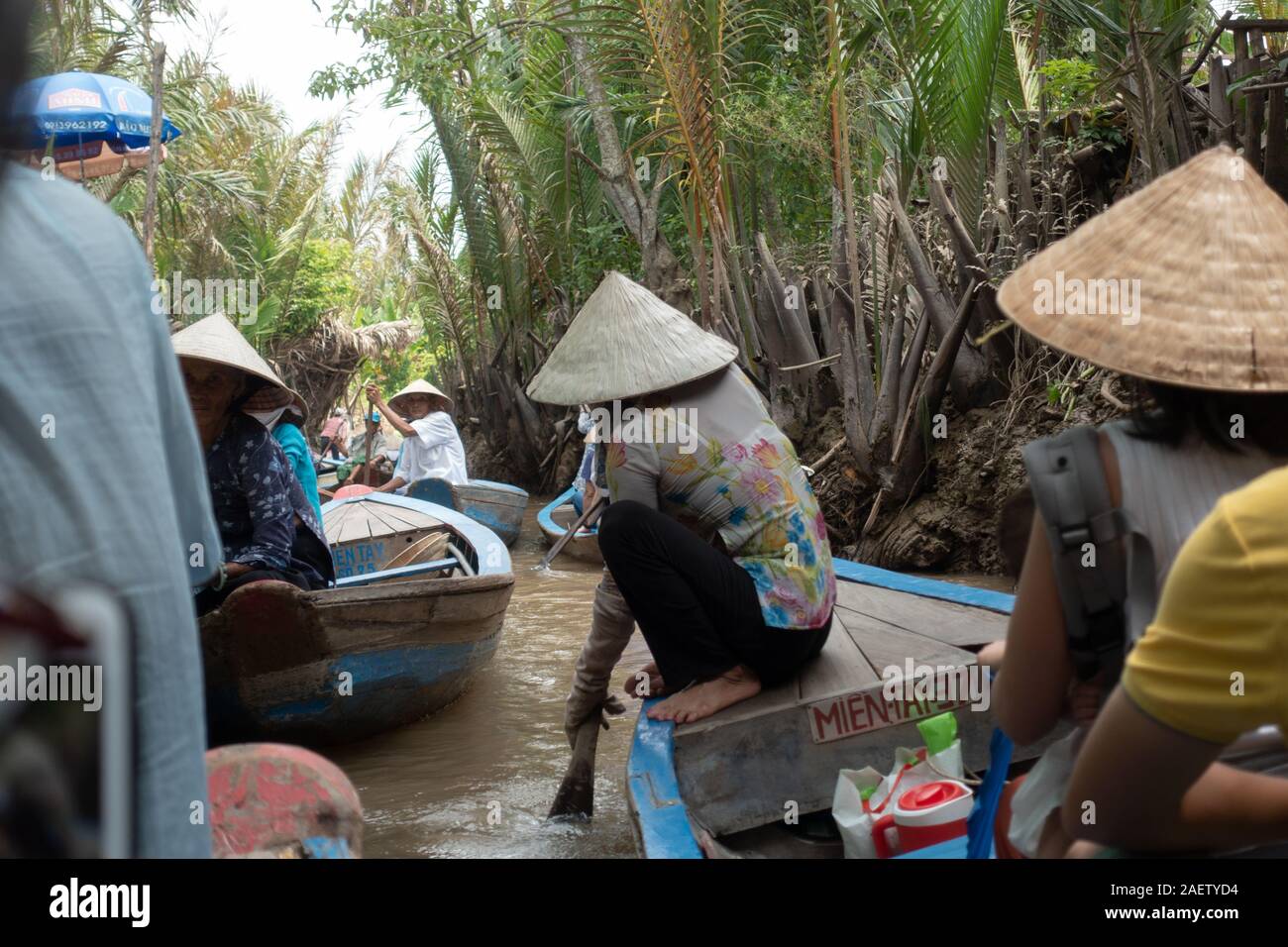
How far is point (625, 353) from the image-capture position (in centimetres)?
327

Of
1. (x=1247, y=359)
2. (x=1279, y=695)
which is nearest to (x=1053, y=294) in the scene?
(x=1247, y=359)

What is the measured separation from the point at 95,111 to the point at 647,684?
194 inches

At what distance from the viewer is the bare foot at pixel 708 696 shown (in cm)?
316

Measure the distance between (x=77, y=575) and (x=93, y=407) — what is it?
13 cm

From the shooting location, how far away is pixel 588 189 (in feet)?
45.7

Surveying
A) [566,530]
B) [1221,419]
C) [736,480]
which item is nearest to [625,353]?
[736,480]

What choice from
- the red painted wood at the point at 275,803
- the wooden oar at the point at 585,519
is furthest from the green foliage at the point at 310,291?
the red painted wood at the point at 275,803

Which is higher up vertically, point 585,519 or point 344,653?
point 585,519

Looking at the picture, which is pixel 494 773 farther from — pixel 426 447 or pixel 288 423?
pixel 426 447

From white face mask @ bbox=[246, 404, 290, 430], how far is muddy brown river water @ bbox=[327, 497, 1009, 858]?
1467 mm

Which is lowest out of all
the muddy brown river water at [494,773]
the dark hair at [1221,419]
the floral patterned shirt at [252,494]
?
the muddy brown river water at [494,773]

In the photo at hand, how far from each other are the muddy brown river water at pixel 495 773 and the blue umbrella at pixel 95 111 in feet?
11.7

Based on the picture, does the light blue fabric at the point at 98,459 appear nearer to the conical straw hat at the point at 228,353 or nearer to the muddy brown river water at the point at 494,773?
the muddy brown river water at the point at 494,773
